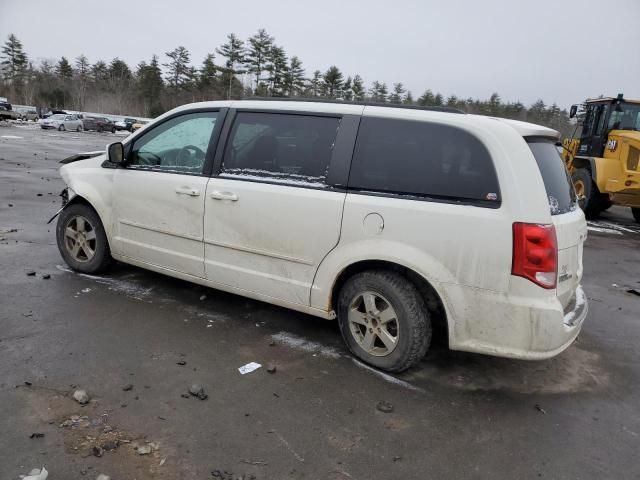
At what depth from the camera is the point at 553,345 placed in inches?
121

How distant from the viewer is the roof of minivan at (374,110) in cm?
328

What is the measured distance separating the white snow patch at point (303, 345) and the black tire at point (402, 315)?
393 mm

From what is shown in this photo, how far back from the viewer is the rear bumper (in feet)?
9.87

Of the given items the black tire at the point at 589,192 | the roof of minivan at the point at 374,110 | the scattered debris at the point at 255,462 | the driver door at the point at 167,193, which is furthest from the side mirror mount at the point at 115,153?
the black tire at the point at 589,192

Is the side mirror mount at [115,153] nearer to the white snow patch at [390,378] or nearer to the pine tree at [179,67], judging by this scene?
the white snow patch at [390,378]

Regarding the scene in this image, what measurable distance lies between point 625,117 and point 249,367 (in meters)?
11.5

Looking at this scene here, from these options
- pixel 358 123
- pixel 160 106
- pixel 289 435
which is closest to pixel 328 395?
pixel 289 435

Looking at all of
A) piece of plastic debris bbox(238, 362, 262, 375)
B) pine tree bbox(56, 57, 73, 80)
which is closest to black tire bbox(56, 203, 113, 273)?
piece of plastic debris bbox(238, 362, 262, 375)

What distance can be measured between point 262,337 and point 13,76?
93.3 meters

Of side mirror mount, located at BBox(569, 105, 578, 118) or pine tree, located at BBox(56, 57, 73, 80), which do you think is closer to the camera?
side mirror mount, located at BBox(569, 105, 578, 118)

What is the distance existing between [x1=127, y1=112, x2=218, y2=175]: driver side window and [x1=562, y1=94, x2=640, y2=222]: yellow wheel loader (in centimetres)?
932

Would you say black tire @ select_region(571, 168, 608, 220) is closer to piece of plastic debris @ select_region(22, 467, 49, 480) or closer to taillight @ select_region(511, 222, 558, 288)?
taillight @ select_region(511, 222, 558, 288)

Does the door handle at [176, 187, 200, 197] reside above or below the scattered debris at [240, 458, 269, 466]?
above

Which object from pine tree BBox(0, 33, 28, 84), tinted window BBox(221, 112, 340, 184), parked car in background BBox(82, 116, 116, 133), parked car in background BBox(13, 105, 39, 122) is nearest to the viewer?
tinted window BBox(221, 112, 340, 184)
